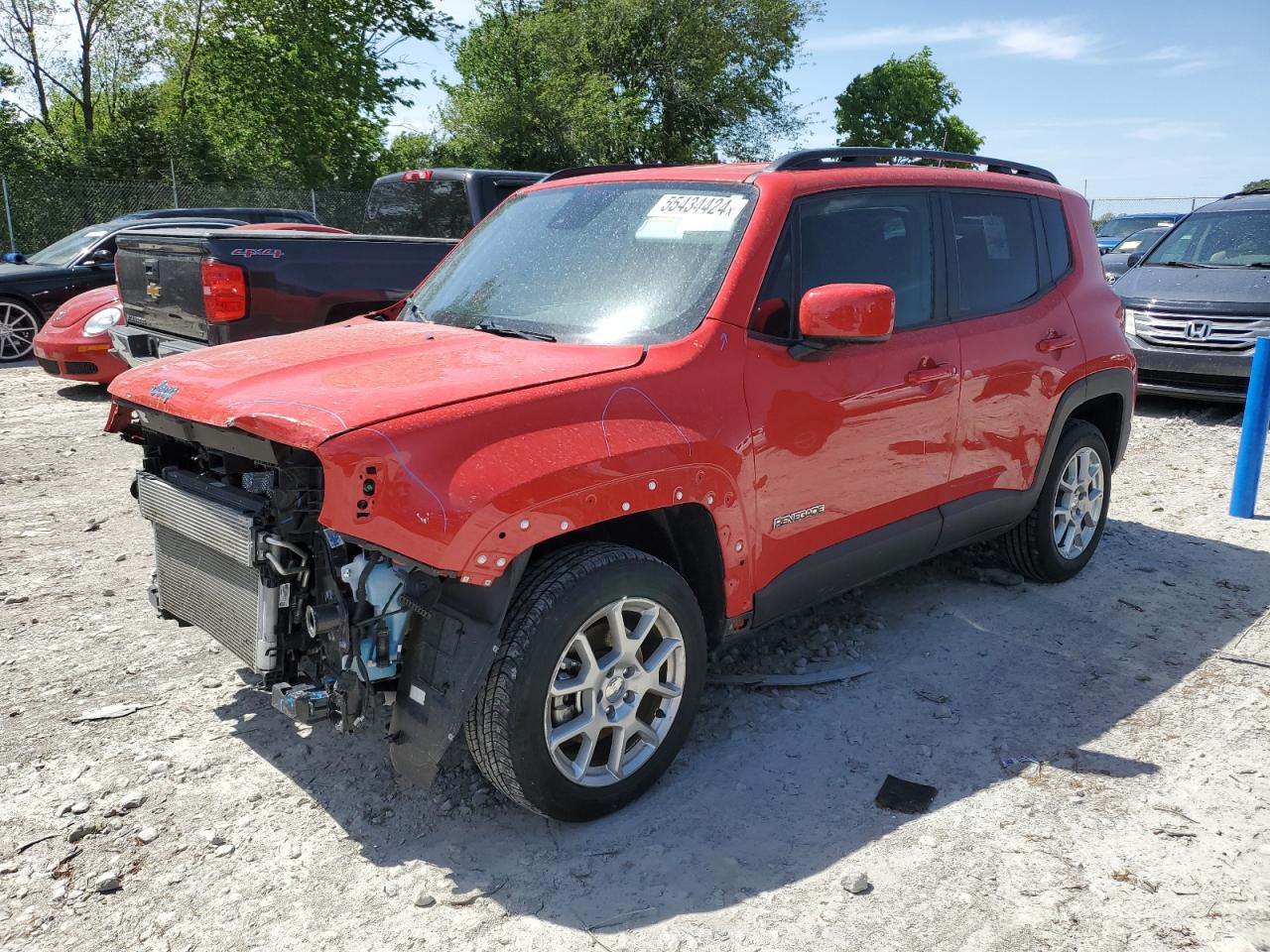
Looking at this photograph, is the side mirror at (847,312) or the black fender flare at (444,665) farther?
the side mirror at (847,312)

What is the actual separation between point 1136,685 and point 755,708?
157 centimetres

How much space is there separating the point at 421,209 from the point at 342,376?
652cm

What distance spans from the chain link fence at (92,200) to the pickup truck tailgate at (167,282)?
10.2m

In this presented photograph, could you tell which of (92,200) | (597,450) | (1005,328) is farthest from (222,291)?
(92,200)

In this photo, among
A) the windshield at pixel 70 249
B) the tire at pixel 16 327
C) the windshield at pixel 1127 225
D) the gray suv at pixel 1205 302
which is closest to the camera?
the gray suv at pixel 1205 302

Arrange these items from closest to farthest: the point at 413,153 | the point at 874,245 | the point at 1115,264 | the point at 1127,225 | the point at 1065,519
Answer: the point at 874,245, the point at 1065,519, the point at 1115,264, the point at 1127,225, the point at 413,153

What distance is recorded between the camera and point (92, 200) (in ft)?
62.4

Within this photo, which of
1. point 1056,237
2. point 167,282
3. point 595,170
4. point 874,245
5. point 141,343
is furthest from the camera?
point 141,343

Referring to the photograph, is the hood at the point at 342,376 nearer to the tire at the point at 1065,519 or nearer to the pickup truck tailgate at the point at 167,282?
the tire at the point at 1065,519

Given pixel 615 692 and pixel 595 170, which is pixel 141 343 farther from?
pixel 615 692

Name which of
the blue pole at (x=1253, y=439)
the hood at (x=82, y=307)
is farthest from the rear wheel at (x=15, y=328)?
the blue pole at (x=1253, y=439)

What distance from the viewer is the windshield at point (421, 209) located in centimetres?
871

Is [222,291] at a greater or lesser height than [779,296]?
lesser

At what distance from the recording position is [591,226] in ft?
12.5
